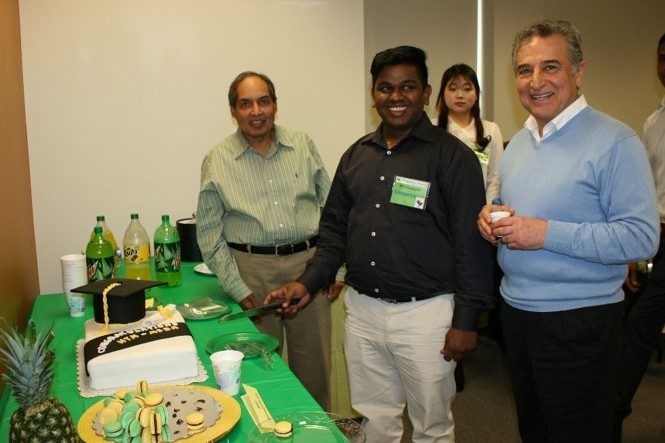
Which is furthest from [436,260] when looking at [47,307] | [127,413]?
[47,307]

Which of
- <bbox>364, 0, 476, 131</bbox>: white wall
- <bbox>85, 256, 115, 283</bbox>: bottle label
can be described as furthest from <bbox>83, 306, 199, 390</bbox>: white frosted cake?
<bbox>364, 0, 476, 131</bbox>: white wall

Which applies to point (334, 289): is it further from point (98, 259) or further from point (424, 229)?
point (98, 259)

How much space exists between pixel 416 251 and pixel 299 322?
0.92 m

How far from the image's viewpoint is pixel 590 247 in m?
1.53

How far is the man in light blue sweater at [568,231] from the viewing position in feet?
5.03

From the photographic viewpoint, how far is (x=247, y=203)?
8.05 ft

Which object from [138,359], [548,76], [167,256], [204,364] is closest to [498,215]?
[548,76]

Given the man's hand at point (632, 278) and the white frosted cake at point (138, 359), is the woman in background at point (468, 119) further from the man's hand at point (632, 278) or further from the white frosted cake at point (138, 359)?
the white frosted cake at point (138, 359)

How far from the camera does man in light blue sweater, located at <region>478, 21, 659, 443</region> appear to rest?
5.03 feet

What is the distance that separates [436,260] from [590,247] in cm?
51

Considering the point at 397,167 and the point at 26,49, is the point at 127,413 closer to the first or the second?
the point at 397,167

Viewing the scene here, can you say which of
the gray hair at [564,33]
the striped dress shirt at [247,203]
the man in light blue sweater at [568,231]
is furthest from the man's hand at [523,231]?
the striped dress shirt at [247,203]

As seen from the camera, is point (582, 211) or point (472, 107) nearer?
point (582, 211)

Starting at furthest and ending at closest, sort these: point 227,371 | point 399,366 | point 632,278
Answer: point 632,278 → point 399,366 → point 227,371
